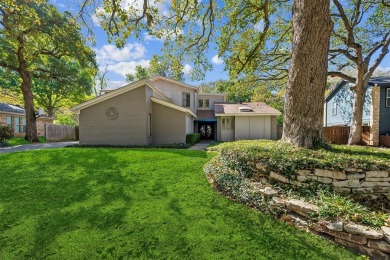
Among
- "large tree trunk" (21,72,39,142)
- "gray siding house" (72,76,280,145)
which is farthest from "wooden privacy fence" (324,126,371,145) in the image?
"large tree trunk" (21,72,39,142)

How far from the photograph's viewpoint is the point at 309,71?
6383mm

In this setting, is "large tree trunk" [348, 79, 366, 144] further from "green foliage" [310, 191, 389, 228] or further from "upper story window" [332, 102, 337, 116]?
"green foliage" [310, 191, 389, 228]

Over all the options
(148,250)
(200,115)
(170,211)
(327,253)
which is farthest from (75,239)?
(200,115)

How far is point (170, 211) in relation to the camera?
→ 13.9 feet

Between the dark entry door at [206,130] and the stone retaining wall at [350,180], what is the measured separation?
2036cm

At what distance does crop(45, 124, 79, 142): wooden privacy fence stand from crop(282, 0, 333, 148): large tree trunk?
22513 millimetres

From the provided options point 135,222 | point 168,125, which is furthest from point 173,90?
point 135,222

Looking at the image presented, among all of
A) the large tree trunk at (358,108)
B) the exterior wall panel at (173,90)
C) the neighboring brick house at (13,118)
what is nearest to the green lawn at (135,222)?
the large tree trunk at (358,108)

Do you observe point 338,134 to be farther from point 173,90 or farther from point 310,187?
point 310,187

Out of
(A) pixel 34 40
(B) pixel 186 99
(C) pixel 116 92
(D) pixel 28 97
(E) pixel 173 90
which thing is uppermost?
(A) pixel 34 40

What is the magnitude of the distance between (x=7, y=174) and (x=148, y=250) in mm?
5955

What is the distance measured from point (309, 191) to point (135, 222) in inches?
156

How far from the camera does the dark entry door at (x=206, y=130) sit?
25594 mm

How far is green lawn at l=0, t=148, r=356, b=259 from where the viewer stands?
3191mm
